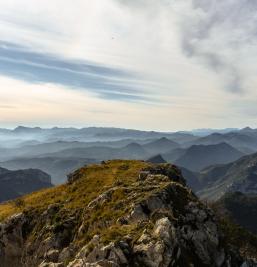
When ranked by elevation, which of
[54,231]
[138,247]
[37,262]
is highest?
[138,247]

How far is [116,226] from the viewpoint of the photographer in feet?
217

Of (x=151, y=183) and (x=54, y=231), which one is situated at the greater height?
(x=151, y=183)

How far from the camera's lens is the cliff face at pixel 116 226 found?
58.3 m

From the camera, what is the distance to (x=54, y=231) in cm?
8131

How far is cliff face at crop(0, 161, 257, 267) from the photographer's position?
5831 cm

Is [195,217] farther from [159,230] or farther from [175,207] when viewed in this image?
[159,230]

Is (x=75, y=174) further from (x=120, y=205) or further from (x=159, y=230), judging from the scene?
(x=159, y=230)

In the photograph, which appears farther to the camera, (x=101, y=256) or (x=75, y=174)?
(x=75, y=174)

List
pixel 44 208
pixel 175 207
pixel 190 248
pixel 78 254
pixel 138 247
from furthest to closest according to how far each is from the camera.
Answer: pixel 44 208 → pixel 175 207 → pixel 190 248 → pixel 78 254 → pixel 138 247

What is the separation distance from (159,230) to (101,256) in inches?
346

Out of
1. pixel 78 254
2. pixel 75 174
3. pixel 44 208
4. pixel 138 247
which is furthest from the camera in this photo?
pixel 75 174

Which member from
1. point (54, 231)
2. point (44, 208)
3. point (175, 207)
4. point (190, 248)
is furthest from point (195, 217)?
point (44, 208)

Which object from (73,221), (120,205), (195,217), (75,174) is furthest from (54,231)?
(75,174)

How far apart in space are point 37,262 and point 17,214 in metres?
20.3
